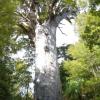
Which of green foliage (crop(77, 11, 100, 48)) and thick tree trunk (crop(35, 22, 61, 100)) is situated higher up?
green foliage (crop(77, 11, 100, 48))

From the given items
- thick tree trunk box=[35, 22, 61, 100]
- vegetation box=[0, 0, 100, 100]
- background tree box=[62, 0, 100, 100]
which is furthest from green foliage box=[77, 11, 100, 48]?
background tree box=[62, 0, 100, 100]

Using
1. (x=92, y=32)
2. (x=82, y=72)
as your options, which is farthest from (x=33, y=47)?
(x=82, y=72)

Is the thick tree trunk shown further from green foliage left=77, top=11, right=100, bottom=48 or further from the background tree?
the background tree

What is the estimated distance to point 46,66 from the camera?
9148mm

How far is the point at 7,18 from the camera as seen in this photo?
7.26 metres

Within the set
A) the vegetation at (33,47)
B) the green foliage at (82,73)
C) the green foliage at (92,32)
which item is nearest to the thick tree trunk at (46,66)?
the vegetation at (33,47)

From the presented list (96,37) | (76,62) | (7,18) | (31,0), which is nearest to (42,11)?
(31,0)

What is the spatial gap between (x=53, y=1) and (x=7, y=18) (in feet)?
9.87

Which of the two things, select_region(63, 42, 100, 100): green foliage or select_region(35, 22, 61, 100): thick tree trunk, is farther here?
select_region(63, 42, 100, 100): green foliage

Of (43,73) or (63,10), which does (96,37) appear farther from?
(43,73)

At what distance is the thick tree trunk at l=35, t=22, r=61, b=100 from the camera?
29.1 ft

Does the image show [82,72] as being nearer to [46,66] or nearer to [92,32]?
[92,32]

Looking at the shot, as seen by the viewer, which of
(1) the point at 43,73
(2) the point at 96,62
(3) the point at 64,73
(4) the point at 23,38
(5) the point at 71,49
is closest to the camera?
(1) the point at 43,73

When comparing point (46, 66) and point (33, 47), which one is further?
point (33, 47)
